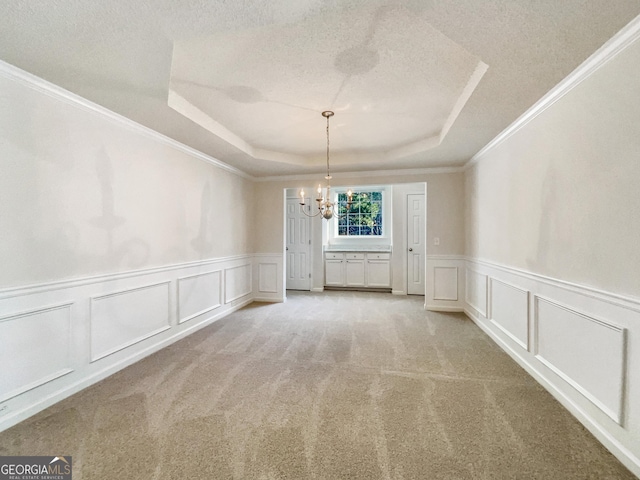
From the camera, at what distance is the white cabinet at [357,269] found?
657 cm

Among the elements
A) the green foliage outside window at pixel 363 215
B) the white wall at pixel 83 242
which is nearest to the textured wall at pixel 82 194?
the white wall at pixel 83 242

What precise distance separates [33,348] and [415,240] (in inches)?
238

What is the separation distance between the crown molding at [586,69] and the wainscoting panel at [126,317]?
4066 mm

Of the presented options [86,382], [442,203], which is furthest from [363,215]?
[86,382]

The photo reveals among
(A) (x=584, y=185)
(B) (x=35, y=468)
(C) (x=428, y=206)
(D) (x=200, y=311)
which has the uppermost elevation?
(C) (x=428, y=206)

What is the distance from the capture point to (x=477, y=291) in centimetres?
405

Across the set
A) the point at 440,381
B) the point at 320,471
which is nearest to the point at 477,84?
the point at 440,381

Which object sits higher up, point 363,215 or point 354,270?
point 363,215

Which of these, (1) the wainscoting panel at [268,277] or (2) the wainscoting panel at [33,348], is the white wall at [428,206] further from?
(2) the wainscoting panel at [33,348]

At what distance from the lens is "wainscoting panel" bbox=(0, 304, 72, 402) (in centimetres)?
186

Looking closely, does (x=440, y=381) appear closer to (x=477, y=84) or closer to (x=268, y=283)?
(x=477, y=84)

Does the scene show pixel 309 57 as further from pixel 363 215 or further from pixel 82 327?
pixel 363 215

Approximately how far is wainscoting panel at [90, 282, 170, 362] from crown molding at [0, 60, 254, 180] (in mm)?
1631

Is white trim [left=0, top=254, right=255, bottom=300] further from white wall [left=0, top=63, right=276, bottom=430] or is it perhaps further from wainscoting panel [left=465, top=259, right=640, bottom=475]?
wainscoting panel [left=465, top=259, right=640, bottom=475]
